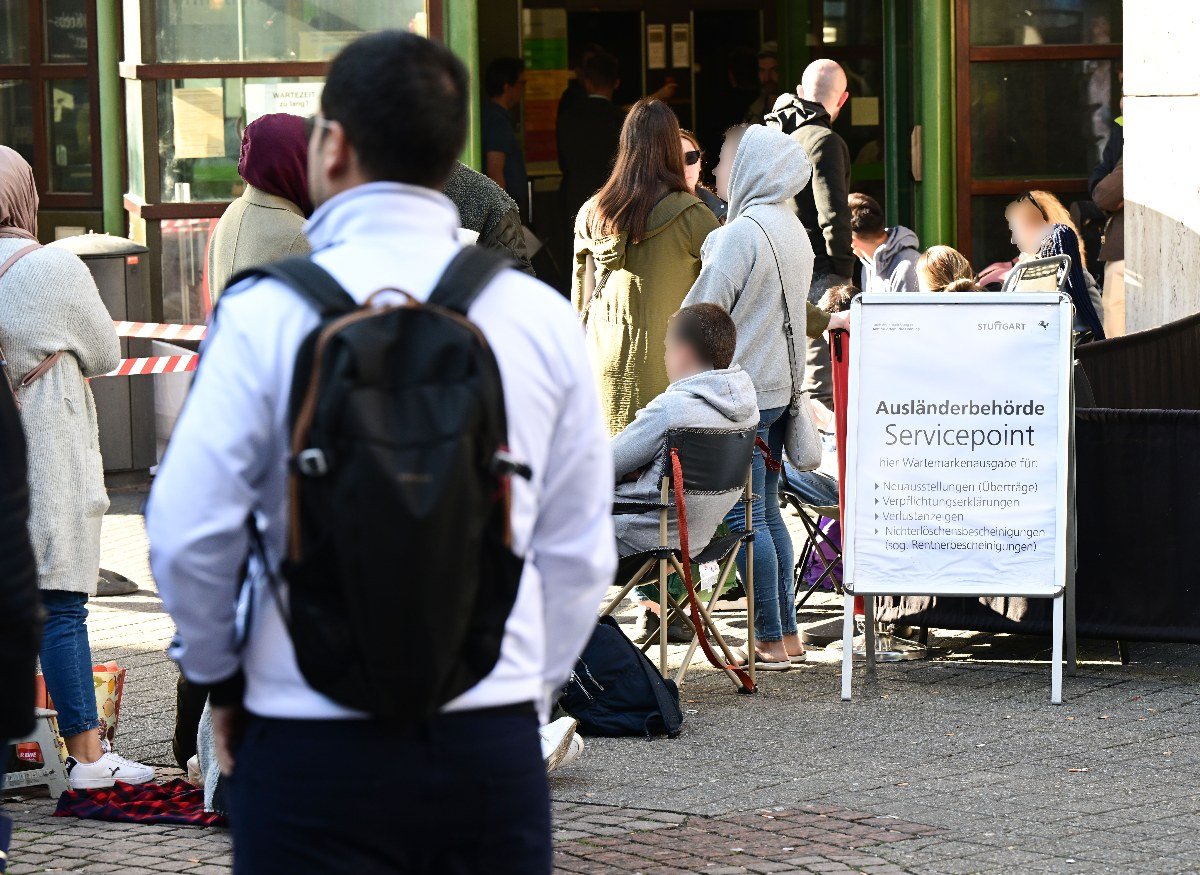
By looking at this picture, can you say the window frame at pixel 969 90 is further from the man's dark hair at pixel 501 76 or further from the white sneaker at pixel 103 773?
the white sneaker at pixel 103 773

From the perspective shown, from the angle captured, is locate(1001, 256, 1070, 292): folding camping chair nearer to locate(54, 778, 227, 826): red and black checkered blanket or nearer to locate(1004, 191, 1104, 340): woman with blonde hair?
locate(1004, 191, 1104, 340): woman with blonde hair

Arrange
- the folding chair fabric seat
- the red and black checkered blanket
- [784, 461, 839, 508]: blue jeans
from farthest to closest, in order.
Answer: [784, 461, 839, 508]: blue jeans < the folding chair fabric seat < the red and black checkered blanket

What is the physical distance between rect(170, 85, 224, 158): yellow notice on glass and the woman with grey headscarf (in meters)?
5.44

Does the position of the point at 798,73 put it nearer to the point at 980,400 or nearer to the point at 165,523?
the point at 980,400

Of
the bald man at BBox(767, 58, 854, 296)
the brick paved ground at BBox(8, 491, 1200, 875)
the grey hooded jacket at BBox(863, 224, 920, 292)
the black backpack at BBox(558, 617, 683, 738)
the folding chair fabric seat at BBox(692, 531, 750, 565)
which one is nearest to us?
the brick paved ground at BBox(8, 491, 1200, 875)

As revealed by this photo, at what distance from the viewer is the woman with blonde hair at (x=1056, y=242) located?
815 cm

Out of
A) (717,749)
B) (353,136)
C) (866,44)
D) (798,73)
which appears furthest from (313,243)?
(798,73)

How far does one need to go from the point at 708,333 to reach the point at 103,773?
2398 mm

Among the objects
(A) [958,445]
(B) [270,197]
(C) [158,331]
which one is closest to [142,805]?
(B) [270,197]

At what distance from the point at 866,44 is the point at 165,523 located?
11.5 metres

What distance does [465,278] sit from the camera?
2350 mm

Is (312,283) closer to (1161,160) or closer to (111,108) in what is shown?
(1161,160)

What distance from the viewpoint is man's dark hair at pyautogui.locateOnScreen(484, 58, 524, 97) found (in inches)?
511

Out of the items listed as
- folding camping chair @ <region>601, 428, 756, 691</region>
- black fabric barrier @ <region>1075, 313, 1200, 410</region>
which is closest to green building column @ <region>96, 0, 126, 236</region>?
folding camping chair @ <region>601, 428, 756, 691</region>
